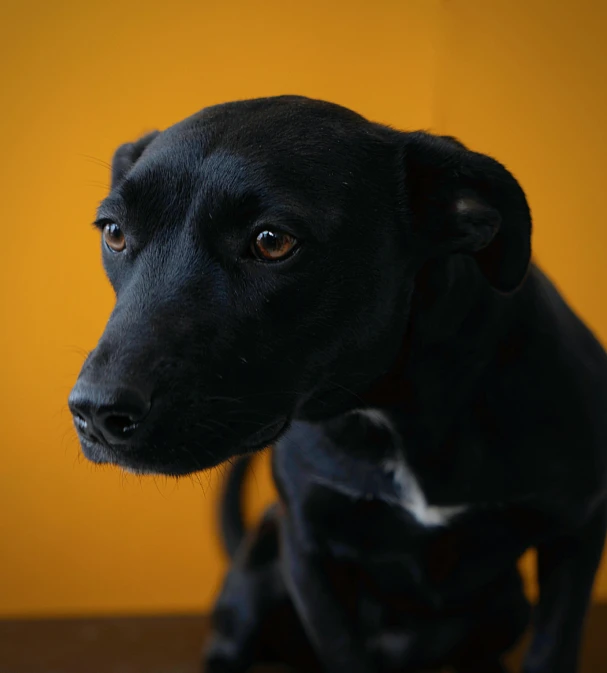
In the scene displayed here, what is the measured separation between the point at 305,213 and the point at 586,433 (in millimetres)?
514

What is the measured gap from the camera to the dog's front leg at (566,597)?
1.16 metres

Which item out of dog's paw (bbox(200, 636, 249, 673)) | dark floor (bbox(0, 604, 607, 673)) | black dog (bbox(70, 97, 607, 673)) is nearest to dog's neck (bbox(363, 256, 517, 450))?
black dog (bbox(70, 97, 607, 673))

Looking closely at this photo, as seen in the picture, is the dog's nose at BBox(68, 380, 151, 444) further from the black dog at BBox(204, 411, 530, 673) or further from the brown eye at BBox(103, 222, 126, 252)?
the black dog at BBox(204, 411, 530, 673)

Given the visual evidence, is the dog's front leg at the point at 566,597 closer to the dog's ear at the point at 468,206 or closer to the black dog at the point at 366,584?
the black dog at the point at 366,584

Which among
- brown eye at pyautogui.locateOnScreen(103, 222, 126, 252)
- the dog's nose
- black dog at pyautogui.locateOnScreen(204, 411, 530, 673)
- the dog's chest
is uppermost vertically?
brown eye at pyautogui.locateOnScreen(103, 222, 126, 252)

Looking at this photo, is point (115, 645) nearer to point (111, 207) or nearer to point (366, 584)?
point (366, 584)

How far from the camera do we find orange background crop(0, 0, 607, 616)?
61.6 inches

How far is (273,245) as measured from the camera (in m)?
0.85

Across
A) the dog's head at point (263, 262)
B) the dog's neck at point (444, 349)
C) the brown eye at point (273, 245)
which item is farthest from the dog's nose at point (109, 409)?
the dog's neck at point (444, 349)

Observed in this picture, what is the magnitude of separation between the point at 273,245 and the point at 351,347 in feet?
0.55

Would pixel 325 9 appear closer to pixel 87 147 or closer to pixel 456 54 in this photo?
pixel 456 54

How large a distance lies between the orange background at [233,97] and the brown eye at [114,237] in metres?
0.73

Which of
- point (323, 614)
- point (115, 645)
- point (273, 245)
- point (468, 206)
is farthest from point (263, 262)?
point (115, 645)

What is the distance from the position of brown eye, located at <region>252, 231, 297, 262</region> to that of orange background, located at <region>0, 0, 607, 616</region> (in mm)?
857
